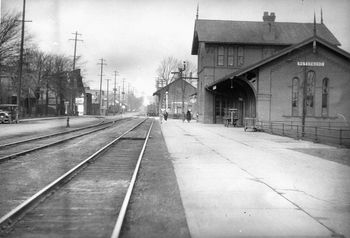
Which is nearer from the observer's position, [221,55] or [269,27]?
[221,55]

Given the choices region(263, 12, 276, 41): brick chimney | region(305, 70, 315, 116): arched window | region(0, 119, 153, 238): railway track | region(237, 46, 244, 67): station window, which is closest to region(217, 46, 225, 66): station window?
region(237, 46, 244, 67): station window

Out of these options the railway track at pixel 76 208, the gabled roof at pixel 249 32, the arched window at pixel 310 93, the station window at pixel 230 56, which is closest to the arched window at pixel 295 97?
the arched window at pixel 310 93

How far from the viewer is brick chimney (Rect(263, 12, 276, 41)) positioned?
46.7 m

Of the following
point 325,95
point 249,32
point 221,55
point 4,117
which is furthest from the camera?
point 249,32

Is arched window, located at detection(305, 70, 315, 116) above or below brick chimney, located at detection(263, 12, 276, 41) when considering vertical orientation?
below

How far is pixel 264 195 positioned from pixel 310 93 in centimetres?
2411

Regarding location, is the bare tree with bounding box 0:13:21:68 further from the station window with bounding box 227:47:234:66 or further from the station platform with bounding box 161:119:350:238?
the station platform with bounding box 161:119:350:238

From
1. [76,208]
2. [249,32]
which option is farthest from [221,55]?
[76,208]

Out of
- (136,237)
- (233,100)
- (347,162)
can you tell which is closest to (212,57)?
(233,100)

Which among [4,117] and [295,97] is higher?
[295,97]

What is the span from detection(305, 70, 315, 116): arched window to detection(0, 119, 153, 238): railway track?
22.4m

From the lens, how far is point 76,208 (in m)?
6.80

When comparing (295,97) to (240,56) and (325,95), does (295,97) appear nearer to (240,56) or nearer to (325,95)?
(325,95)

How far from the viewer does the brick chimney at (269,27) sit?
4666 centimetres
